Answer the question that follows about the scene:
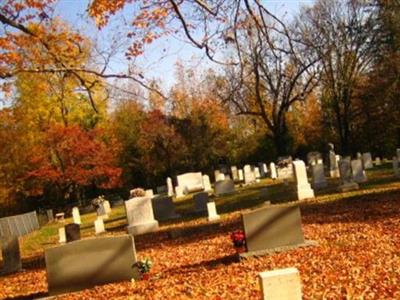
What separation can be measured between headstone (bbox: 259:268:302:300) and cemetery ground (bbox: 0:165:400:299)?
2.42 meters

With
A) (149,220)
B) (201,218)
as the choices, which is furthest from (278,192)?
(149,220)

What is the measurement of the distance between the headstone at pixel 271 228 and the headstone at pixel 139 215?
8.01 m

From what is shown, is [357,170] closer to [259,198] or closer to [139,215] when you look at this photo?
[259,198]

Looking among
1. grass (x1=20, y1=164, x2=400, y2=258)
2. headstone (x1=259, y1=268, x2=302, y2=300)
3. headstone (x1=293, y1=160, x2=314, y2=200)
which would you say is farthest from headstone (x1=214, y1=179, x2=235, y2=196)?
headstone (x1=259, y1=268, x2=302, y2=300)

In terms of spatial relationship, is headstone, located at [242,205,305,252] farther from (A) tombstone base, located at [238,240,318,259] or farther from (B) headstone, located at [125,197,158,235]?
(B) headstone, located at [125,197,158,235]

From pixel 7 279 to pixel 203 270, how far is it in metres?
5.51

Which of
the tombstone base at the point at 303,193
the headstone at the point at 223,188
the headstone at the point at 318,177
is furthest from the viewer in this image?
the headstone at the point at 223,188

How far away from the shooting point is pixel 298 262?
920cm

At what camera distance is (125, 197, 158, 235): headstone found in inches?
706

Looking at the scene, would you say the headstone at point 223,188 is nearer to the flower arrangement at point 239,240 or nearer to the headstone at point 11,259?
the headstone at point 11,259

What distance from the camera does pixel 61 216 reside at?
3566cm

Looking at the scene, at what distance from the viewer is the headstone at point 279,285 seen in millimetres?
4543

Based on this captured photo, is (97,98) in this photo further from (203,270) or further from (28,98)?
(203,270)

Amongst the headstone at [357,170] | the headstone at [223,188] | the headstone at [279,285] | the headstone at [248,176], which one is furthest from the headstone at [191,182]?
the headstone at [279,285]
